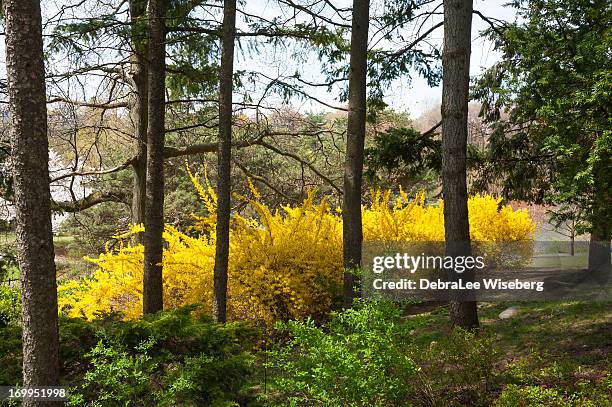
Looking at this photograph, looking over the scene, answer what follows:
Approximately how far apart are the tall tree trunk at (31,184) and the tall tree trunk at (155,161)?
120 inches

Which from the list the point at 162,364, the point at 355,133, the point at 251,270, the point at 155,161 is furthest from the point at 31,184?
the point at 251,270

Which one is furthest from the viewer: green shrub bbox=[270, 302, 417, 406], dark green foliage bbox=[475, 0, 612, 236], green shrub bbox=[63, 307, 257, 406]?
dark green foliage bbox=[475, 0, 612, 236]

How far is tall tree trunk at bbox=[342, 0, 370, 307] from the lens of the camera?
682cm

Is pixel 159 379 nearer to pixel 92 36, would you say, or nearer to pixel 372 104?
pixel 92 36

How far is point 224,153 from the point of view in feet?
22.3

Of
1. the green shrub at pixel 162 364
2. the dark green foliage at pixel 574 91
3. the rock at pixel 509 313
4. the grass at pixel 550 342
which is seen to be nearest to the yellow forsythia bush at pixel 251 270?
the grass at pixel 550 342

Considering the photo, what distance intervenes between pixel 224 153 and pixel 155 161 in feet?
2.87

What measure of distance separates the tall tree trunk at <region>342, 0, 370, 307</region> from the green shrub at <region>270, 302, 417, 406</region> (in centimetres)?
266

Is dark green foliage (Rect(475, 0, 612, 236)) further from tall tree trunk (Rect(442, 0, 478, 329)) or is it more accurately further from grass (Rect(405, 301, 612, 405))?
grass (Rect(405, 301, 612, 405))

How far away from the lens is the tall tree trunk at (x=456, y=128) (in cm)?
581

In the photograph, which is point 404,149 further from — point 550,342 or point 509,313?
point 550,342

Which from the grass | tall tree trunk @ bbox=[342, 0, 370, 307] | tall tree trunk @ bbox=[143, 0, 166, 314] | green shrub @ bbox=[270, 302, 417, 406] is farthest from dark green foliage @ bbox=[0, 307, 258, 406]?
tall tree trunk @ bbox=[342, 0, 370, 307]

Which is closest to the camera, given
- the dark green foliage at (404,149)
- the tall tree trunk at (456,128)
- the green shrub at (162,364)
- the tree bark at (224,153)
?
the green shrub at (162,364)

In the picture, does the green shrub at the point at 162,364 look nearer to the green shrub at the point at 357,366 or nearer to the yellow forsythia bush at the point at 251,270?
the green shrub at the point at 357,366
